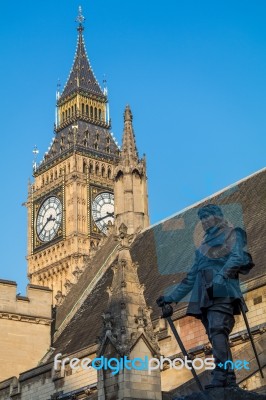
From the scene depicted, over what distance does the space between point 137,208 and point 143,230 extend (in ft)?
7.54

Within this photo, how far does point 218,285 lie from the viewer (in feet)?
28.8

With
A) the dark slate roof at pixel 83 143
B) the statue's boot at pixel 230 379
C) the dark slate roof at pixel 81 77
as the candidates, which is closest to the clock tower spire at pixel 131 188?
the statue's boot at pixel 230 379

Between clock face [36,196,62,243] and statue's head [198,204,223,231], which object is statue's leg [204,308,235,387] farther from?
clock face [36,196,62,243]

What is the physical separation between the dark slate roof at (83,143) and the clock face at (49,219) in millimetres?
3943

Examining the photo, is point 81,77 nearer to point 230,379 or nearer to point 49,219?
point 49,219

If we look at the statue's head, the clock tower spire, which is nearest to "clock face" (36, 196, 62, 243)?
the clock tower spire

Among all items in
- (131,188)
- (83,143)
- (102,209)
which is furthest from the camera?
(83,143)

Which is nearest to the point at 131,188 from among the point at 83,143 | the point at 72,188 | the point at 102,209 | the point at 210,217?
the point at 210,217

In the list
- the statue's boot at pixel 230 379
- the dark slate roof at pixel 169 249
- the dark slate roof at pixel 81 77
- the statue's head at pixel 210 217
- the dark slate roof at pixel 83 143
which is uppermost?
the dark slate roof at pixel 81 77

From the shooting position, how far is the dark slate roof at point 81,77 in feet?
259

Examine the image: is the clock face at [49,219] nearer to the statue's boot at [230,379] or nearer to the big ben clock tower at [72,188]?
the big ben clock tower at [72,188]

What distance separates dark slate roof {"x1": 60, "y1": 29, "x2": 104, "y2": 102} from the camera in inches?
A: 3113

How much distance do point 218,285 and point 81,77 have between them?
7260 centimetres

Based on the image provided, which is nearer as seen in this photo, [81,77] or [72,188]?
[72,188]
